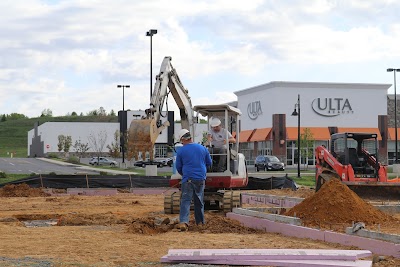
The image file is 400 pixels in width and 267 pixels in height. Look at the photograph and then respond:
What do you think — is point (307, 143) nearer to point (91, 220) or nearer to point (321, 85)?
point (321, 85)

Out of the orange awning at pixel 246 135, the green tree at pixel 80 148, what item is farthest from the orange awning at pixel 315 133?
the green tree at pixel 80 148

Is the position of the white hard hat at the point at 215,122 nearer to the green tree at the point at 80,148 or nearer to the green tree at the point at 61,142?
the green tree at the point at 80,148

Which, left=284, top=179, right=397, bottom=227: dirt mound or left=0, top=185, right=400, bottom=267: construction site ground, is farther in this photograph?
left=284, top=179, right=397, bottom=227: dirt mound

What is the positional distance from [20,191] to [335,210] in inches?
752

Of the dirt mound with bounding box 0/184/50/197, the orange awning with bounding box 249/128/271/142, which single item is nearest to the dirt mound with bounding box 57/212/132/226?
the dirt mound with bounding box 0/184/50/197

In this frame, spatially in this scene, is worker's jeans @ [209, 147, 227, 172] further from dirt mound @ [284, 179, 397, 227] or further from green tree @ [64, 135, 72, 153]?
green tree @ [64, 135, 72, 153]

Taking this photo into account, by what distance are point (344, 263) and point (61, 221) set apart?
27.5ft

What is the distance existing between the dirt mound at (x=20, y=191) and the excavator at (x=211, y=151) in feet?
28.9

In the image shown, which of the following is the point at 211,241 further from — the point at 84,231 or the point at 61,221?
the point at 61,221

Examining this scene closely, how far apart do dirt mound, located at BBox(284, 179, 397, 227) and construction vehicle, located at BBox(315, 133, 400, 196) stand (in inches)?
364

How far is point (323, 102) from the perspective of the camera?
254ft

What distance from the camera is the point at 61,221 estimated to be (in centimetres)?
1594

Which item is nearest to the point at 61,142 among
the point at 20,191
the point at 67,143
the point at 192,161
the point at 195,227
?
the point at 67,143

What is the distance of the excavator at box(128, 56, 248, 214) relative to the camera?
18.8 m
